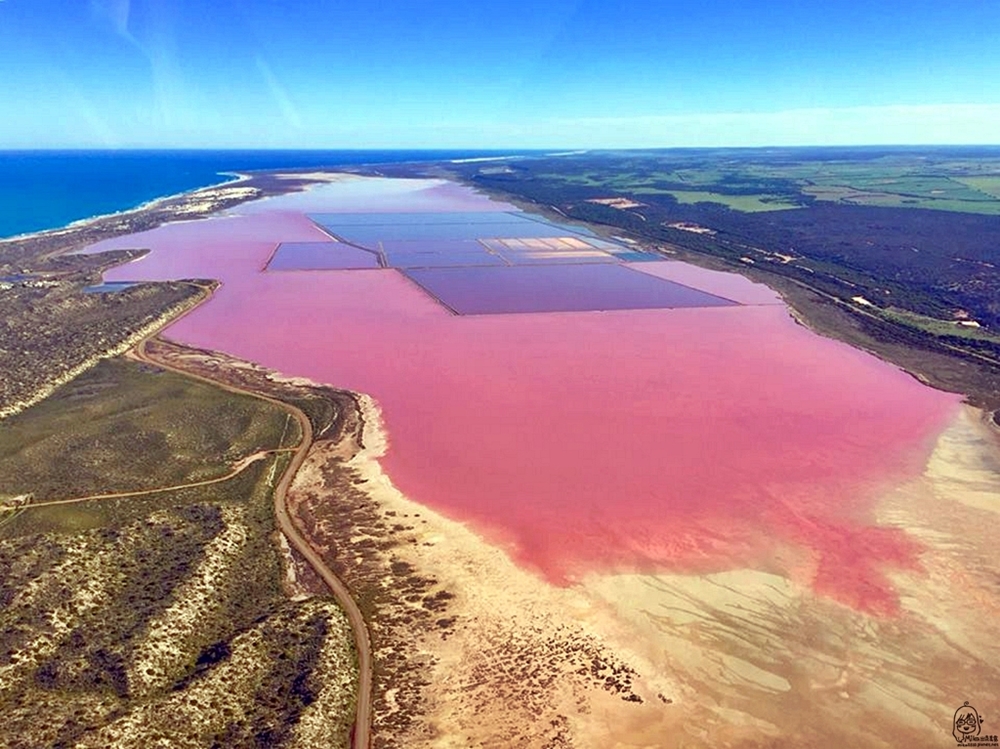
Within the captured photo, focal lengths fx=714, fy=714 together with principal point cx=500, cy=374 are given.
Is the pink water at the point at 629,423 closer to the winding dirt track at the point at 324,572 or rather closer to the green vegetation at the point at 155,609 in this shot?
the winding dirt track at the point at 324,572

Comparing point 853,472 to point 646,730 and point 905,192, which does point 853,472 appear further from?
point 905,192

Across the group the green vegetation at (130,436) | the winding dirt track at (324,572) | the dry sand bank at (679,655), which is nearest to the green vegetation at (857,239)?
the dry sand bank at (679,655)

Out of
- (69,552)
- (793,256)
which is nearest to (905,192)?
(793,256)

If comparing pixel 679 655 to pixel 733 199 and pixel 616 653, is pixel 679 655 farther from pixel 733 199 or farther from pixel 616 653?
pixel 733 199

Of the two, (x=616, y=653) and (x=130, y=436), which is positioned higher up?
(x=130, y=436)

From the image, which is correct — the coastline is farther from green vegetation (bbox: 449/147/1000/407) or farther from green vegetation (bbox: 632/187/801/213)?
green vegetation (bbox: 632/187/801/213)

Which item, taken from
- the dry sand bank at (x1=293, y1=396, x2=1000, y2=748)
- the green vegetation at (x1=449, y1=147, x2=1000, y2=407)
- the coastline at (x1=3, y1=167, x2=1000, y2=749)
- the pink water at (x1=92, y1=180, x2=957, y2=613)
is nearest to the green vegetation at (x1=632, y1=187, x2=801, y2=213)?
the green vegetation at (x1=449, y1=147, x2=1000, y2=407)

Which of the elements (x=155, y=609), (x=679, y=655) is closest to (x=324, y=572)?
(x=155, y=609)
